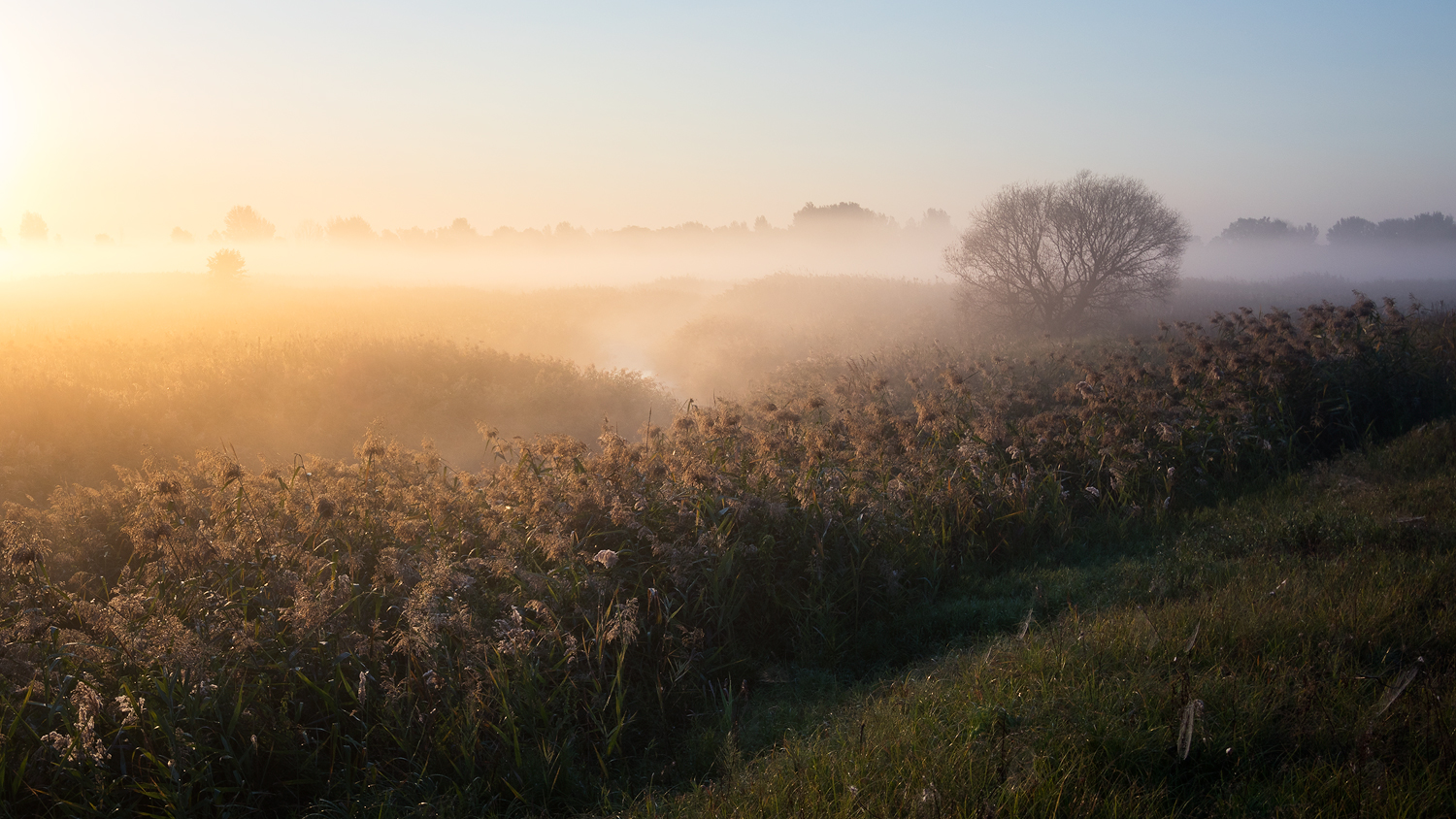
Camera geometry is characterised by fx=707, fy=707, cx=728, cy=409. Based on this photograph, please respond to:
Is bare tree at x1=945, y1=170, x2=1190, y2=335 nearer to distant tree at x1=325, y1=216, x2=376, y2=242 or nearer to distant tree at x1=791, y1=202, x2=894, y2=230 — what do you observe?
distant tree at x1=791, y1=202, x2=894, y2=230

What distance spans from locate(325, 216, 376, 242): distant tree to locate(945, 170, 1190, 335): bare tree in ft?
282

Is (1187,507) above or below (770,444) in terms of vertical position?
below

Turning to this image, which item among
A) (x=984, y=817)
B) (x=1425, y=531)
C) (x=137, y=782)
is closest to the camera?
(x=984, y=817)

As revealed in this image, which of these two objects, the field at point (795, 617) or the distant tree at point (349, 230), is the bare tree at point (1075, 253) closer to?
the field at point (795, 617)

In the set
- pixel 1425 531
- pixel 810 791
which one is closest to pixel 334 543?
pixel 810 791

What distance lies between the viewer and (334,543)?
5367mm

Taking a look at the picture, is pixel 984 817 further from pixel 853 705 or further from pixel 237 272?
pixel 237 272

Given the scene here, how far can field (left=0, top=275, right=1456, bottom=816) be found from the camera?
314 centimetres

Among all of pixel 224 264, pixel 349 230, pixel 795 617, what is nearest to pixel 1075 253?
pixel 795 617

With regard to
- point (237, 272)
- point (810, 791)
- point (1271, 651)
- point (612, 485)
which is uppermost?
point (237, 272)

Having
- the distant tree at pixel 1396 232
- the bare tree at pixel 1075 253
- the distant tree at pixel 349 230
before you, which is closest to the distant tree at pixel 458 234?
the distant tree at pixel 349 230

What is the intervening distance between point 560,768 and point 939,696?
77.6 inches

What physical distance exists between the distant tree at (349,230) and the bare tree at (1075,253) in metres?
86.0

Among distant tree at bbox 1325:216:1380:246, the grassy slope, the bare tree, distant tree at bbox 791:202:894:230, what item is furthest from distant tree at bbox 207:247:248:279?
distant tree at bbox 1325:216:1380:246
